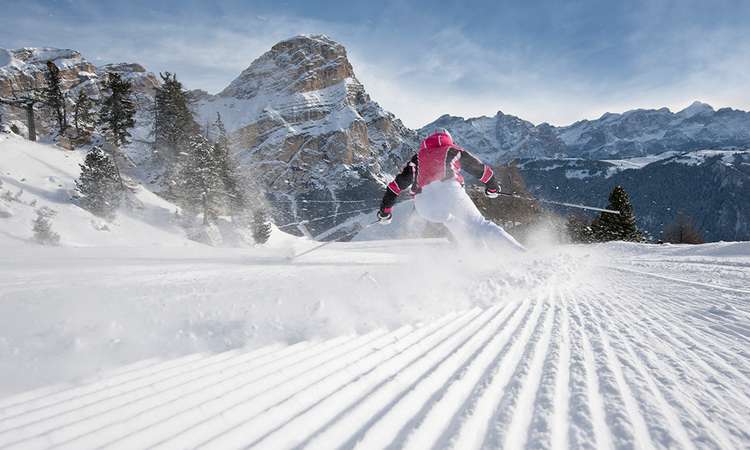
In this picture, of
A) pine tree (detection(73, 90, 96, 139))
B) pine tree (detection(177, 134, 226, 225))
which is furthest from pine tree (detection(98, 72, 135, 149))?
pine tree (detection(177, 134, 226, 225))

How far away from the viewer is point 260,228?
31547 millimetres

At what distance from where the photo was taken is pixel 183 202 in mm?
31094

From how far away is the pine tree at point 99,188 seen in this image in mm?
23016

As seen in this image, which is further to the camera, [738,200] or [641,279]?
[738,200]

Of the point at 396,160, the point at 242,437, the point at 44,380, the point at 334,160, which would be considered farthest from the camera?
the point at 396,160

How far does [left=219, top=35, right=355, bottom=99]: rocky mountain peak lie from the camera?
544 ft

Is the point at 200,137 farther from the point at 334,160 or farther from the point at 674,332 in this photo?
the point at 334,160

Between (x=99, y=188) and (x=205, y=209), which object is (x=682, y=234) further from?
(x=99, y=188)

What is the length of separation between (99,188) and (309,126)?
131 metres

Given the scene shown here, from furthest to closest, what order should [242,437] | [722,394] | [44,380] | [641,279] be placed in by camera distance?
[641,279], [44,380], [722,394], [242,437]

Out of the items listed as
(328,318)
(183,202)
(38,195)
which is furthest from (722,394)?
(183,202)

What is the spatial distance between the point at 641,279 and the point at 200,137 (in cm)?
3178

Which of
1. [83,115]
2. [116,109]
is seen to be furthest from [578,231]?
[83,115]

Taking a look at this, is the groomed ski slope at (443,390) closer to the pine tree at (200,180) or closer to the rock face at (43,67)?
the pine tree at (200,180)
